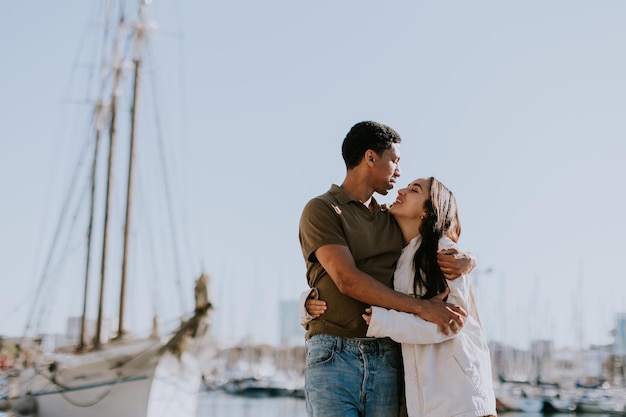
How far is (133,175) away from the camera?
2988 centimetres

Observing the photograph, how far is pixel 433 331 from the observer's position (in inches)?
182

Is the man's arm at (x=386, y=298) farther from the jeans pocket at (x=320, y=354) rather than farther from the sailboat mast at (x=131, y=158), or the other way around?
the sailboat mast at (x=131, y=158)

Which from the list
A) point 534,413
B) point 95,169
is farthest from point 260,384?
point 95,169

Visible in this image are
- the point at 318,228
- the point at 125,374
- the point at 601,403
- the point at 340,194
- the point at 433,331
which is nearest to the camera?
the point at 433,331

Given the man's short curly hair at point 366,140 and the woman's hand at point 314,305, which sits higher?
the man's short curly hair at point 366,140

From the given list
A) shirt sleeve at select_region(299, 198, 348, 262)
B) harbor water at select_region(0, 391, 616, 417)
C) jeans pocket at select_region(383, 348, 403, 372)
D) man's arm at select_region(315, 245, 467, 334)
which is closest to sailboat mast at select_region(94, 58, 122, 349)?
harbor water at select_region(0, 391, 616, 417)

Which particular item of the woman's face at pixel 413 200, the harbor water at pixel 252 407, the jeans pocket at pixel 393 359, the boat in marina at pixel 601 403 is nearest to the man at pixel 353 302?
the jeans pocket at pixel 393 359

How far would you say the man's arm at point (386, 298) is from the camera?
183 inches

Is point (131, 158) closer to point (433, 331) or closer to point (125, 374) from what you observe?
point (125, 374)

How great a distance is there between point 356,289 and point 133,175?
26012mm

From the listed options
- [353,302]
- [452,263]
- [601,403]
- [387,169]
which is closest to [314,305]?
[353,302]

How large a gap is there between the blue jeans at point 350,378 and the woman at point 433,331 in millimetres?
144

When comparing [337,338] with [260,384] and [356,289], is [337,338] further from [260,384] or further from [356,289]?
[260,384]

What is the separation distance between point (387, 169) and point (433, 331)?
1.06m
